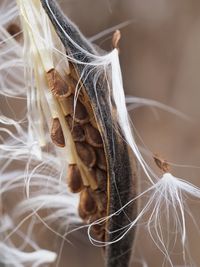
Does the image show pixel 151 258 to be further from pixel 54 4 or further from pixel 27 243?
pixel 54 4

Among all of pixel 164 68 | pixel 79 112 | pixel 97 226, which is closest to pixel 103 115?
pixel 79 112

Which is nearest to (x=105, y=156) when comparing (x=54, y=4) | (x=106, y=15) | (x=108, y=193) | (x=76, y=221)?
(x=108, y=193)

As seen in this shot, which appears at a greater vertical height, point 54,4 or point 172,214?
point 54,4

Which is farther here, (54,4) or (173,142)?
(173,142)

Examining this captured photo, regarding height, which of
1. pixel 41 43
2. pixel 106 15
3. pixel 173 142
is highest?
pixel 106 15

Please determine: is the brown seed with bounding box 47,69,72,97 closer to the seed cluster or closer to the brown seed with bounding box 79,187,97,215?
the seed cluster

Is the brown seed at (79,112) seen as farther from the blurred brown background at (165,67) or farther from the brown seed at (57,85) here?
the blurred brown background at (165,67)

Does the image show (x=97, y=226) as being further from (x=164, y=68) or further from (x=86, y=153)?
(x=164, y=68)
